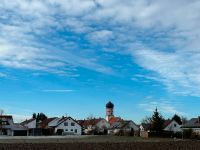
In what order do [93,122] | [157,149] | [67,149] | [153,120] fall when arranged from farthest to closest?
[93,122] < [153,120] < [157,149] < [67,149]

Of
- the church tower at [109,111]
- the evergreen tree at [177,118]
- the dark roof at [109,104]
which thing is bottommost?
the evergreen tree at [177,118]

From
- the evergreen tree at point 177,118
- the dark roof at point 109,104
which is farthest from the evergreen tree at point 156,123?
the dark roof at point 109,104

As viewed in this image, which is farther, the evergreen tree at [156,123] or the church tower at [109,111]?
the church tower at [109,111]

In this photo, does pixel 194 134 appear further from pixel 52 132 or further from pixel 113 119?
pixel 113 119

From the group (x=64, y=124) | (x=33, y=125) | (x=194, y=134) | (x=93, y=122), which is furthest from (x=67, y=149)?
(x=93, y=122)

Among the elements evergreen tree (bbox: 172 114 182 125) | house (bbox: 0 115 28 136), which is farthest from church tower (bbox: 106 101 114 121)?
house (bbox: 0 115 28 136)

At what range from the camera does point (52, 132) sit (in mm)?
118562

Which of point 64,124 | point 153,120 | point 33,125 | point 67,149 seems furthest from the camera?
point 33,125

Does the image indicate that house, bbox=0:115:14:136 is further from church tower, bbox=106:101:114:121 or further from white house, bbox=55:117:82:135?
church tower, bbox=106:101:114:121

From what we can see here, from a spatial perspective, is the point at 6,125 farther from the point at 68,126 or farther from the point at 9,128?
the point at 68,126

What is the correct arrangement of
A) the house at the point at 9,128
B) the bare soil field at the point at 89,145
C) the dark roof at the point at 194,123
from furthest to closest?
the house at the point at 9,128 < the dark roof at the point at 194,123 < the bare soil field at the point at 89,145

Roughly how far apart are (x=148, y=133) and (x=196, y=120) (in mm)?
24062

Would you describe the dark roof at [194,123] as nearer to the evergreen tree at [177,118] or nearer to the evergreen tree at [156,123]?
the evergreen tree at [156,123]

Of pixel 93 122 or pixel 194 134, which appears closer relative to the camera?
pixel 194 134
